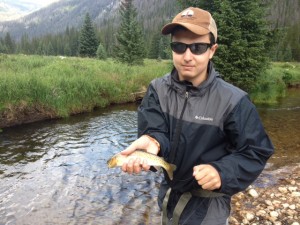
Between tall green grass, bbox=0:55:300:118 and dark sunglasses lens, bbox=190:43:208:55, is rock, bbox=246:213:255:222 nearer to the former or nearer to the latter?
dark sunglasses lens, bbox=190:43:208:55

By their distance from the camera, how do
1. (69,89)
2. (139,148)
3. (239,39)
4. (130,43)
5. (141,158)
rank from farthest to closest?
1. (130,43)
2. (239,39)
3. (69,89)
4. (139,148)
5. (141,158)

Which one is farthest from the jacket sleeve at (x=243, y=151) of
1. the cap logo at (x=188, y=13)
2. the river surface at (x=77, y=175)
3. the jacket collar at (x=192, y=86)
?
the river surface at (x=77, y=175)

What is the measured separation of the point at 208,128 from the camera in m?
2.81

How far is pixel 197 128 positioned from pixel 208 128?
0.10 metres

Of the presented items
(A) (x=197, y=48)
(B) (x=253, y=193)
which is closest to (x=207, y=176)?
(A) (x=197, y=48)

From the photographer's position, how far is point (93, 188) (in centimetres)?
784

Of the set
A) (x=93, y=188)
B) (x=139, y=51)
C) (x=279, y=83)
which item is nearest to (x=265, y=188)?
(x=93, y=188)

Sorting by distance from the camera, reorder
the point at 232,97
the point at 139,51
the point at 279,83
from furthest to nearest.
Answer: the point at 139,51 < the point at 279,83 < the point at 232,97

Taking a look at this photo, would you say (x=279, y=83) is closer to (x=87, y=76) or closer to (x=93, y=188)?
(x=87, y=76)

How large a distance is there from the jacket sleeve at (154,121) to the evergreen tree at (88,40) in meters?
58.3

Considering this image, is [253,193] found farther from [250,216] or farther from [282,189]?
[250,216]

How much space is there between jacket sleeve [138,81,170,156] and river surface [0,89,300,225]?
3863mm

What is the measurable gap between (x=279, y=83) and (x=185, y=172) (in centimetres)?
2433

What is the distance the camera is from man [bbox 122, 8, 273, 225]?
8.62 ft
